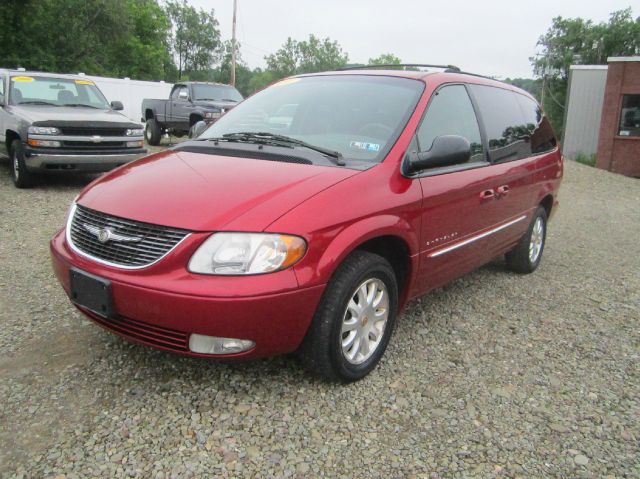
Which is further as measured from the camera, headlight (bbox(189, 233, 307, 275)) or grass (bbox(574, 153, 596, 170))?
grass (bbox(574, 153, 596, 170))

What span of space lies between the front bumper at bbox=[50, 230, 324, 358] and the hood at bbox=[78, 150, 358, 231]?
25cm

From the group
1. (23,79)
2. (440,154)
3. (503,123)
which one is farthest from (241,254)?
(23,79)

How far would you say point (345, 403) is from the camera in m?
2.85

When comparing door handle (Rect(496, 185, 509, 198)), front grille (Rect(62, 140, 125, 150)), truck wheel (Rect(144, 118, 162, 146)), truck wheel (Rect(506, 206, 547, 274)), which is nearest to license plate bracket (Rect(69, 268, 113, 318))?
door handle (Rect(496, 185, 509, 198))

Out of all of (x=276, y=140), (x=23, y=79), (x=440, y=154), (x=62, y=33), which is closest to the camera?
(x=440, y=154)

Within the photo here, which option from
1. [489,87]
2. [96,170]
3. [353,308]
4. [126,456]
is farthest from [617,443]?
[96,170]

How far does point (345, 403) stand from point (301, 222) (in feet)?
3.29

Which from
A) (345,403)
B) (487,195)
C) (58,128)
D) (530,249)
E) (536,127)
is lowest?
(345,403)

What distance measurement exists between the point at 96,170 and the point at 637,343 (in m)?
7.26

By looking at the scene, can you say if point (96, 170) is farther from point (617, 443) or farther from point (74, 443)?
point (617, 443)

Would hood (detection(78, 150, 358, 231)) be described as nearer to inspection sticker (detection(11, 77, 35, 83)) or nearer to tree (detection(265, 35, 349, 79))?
inspection sticker (detection(11, 77, 35, 83))

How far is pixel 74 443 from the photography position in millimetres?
2422

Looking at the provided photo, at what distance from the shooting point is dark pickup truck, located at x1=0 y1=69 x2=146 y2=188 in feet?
25.3

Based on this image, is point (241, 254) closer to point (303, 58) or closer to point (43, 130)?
point (43, 130)
